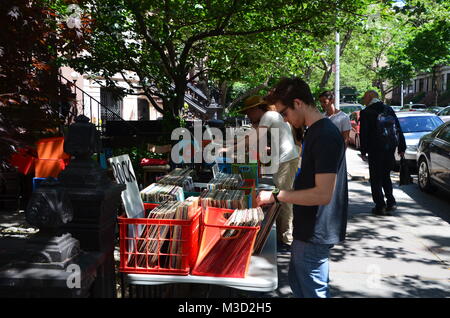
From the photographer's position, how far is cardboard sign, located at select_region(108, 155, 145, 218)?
122 inches

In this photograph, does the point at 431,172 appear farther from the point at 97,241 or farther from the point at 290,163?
the point at 97,241

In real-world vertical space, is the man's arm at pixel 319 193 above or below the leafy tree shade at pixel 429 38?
below

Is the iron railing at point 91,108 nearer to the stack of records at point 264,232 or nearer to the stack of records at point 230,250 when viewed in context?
the stack of records at point 264,232

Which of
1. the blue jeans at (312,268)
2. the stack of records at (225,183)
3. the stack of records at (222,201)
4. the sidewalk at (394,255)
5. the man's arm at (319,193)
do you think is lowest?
the sidewalk at (394,255)

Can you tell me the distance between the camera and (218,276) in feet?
9.46

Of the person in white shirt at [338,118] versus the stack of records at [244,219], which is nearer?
the stack of records at [244,219]

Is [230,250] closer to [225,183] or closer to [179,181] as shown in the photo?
[225,183]

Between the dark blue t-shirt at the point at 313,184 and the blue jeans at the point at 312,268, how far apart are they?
0.23ft

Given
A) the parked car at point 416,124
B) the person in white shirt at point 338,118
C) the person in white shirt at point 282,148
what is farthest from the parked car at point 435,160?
the person in white shirt at point 282,148

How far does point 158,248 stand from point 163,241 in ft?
0.18

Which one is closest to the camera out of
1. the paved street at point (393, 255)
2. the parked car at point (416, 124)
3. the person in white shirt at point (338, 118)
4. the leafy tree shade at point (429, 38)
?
the paved street at point (393, 255)

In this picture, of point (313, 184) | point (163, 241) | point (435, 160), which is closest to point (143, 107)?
point (435, 160)

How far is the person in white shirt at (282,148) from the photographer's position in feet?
18.7
